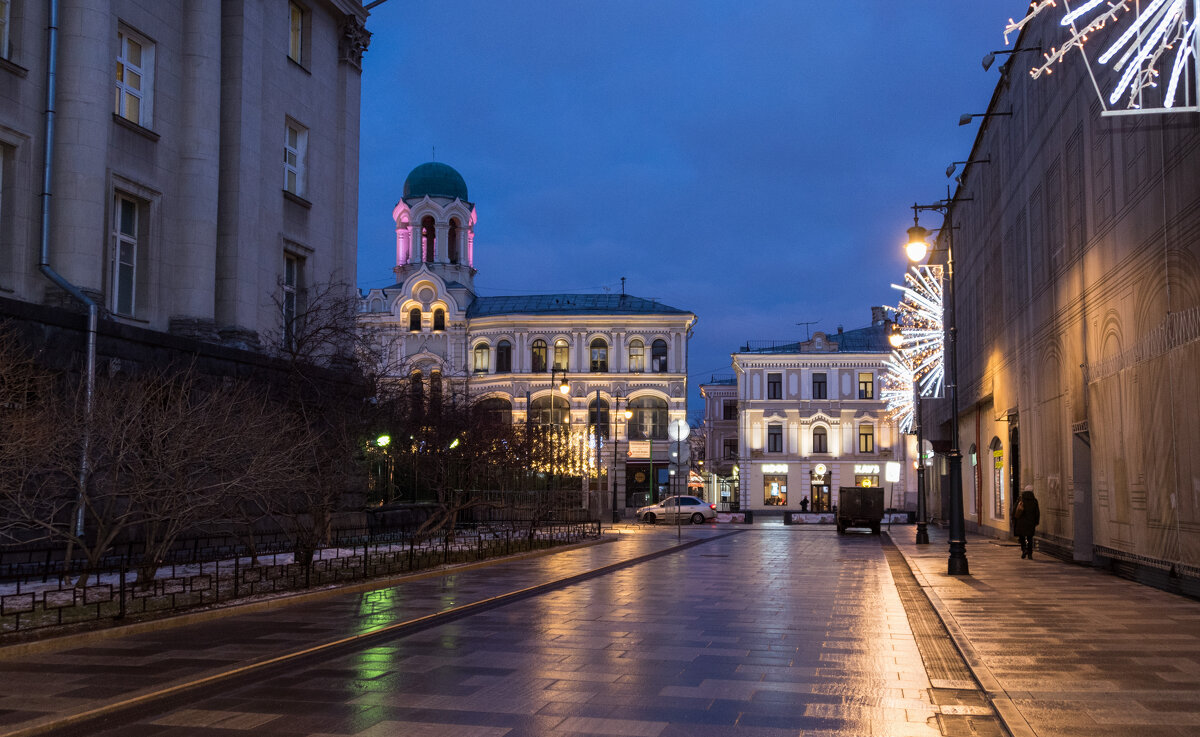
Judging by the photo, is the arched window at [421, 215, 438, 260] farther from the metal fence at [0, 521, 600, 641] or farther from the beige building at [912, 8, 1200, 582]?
the metal fence at [0, 521, 600, 641]

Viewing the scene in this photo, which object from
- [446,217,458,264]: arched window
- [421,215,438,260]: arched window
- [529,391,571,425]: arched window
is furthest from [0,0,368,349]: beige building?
[446,217,458,264]: arched window

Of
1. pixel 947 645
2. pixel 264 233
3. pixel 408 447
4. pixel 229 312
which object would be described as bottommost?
pixel 947 645

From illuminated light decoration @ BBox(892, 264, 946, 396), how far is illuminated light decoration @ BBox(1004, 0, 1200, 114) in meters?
14.5

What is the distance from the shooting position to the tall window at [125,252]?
2331 cm

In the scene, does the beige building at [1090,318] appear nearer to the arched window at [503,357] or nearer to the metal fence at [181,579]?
the metal fence at [181,579]

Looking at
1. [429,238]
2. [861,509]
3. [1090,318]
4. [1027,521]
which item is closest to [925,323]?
[861,509]

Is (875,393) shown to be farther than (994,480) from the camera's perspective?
Yes

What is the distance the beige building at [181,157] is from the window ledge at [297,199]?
53 millimetres

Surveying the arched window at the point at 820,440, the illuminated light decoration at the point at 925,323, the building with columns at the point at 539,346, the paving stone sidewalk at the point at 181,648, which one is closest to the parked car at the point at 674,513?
the illuminated light decoration at the point at 925,323

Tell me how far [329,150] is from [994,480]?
2406 cm

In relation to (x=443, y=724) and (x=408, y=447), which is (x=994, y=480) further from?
(x=443, y=724)

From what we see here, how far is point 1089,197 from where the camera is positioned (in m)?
21.3

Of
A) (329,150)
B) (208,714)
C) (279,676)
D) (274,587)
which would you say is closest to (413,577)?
(274,587)

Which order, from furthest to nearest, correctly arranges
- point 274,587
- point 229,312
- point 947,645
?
1. point 229,312
2. point 274,587
3. point 947,645
